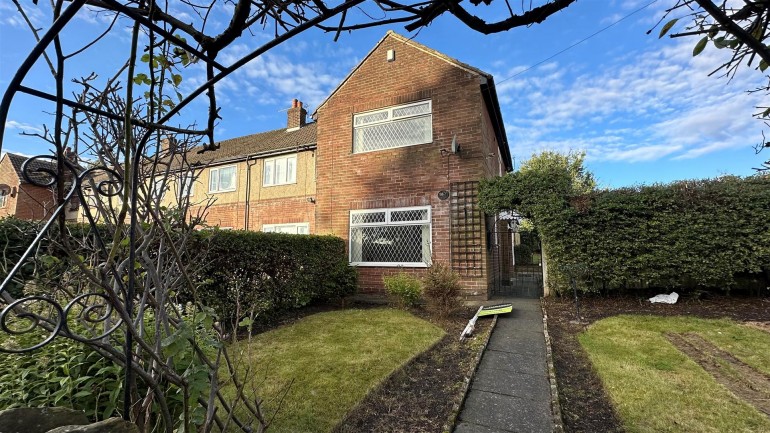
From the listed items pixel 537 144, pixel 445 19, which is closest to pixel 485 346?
pixel 445 19

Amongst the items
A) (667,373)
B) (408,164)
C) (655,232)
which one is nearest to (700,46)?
(667,373)

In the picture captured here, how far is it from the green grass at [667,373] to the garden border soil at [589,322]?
142mm

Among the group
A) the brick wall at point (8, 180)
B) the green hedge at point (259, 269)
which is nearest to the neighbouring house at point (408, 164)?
the green hedge at point (259, 269)

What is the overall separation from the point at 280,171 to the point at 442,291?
9673 mm

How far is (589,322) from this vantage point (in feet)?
20.6

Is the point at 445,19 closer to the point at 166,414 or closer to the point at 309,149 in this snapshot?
the point at 166,414

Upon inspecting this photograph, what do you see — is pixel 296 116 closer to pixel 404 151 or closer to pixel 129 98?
pixel 404 151

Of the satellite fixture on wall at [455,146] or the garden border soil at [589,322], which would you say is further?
the satellite fixture on wall at [455,146]

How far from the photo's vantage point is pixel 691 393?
355 centimetres

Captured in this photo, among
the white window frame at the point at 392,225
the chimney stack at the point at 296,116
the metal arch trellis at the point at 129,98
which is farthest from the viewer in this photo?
the chimney stack at the point at 296,116

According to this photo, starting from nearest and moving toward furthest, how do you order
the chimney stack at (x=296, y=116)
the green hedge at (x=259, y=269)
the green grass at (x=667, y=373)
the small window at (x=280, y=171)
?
the green grass at (x=667, y=373) → the green hedge at (x=259, y=269) → the small window at (x=280, y=171) → the chimney stack at (x=296, y=116)

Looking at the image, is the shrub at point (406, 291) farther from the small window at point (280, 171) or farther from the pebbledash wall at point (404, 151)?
the small window at point (280, 171)

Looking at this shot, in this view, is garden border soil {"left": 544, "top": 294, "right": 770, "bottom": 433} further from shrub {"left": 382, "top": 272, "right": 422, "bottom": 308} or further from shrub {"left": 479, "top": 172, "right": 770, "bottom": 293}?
shrub {"left": 382, "top": 272, "right": 422, "bottom": 308}

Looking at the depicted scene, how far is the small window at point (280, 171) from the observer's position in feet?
45.1
